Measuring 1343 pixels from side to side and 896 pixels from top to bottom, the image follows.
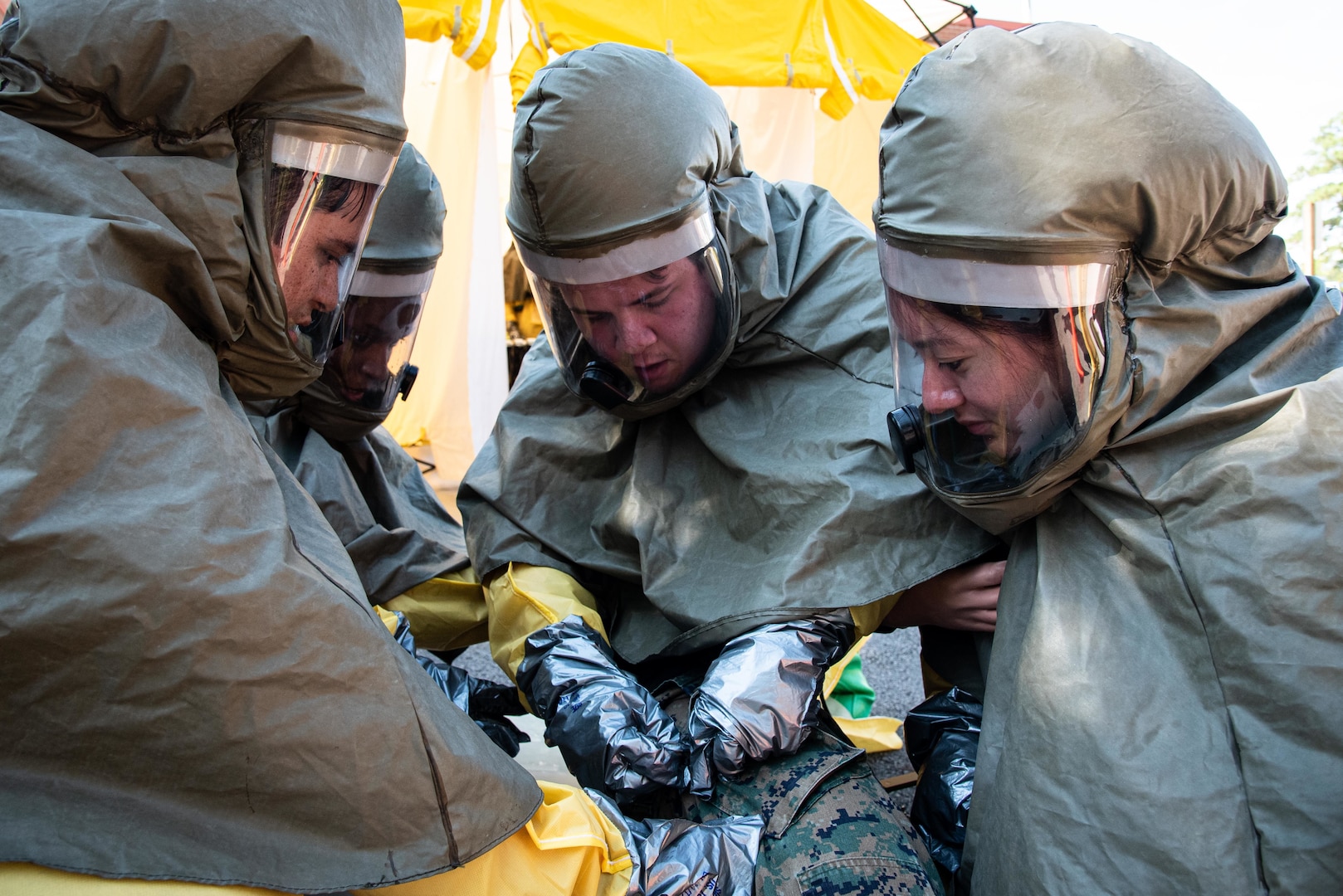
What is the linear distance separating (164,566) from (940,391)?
43.7 inches

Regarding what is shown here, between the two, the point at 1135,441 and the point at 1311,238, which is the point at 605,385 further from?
the point at 1311,238

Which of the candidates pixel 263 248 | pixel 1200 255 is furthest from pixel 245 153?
pixel 1200 255

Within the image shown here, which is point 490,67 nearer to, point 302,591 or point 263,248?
point 263,248

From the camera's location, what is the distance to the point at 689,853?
4.86 ft

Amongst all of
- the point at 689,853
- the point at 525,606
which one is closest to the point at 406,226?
the point at 525,606

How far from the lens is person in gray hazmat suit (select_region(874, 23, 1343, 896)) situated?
50.3 inches

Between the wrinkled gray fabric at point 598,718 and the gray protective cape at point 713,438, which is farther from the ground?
the gray protective cape at point 713,438

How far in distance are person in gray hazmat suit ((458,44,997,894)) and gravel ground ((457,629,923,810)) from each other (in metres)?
0.67

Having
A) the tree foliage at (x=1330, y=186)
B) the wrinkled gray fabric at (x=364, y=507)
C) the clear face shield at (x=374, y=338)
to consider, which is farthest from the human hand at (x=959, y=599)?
the tree foliage at (x=1330, y=186)

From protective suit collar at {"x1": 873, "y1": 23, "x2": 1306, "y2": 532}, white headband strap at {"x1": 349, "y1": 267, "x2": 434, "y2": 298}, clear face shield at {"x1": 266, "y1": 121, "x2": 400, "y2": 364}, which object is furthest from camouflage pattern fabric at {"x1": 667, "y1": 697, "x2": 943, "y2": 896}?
white headband strap at {"x1": 349, "y1": 267, "x2": 434, "y2": 298}

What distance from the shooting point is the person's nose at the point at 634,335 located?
78.5 inches

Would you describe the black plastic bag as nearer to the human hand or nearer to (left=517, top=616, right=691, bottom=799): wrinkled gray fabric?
the human hand

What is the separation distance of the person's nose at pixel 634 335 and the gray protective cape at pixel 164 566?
0.81 m

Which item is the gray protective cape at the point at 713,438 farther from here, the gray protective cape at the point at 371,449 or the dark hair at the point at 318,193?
the dark hair at the point at 318,193
